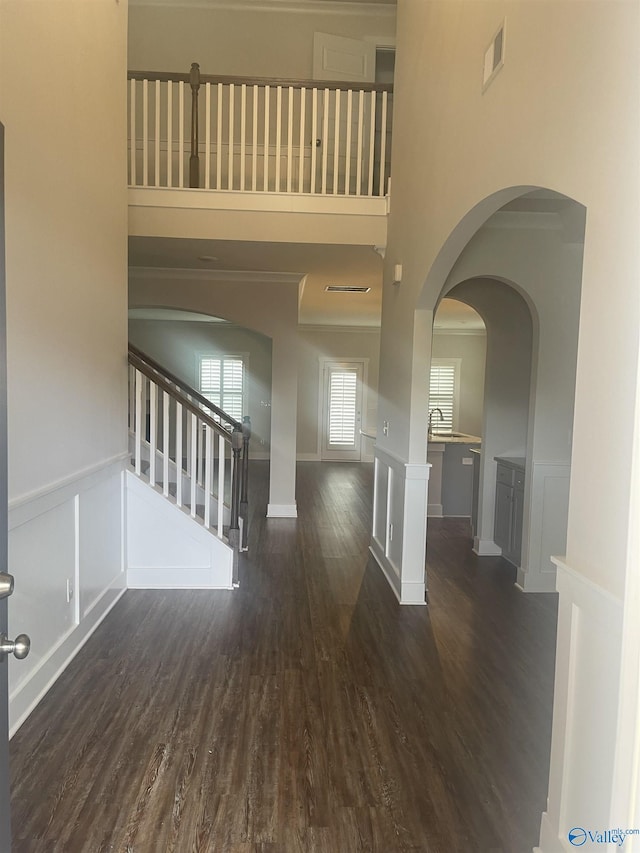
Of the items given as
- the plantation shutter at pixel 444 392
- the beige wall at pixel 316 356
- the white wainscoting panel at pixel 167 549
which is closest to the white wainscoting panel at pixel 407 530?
the white wainscoting panel at pixel 167 549

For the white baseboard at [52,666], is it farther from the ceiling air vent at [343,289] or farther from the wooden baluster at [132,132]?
the ceiling air vent at [343,289]

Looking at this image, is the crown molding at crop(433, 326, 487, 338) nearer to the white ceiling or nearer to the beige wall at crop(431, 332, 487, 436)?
the beige wall at crop(431, 332, 487, 436)

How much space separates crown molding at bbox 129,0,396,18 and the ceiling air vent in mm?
2863

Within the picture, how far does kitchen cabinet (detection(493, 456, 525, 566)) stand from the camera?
4801 mm

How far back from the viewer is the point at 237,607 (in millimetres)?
3934

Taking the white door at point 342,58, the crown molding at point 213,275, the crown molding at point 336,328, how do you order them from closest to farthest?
1. the white door at point 342,58
2. the crown molding at point 213,275
3. the crown molding at point 336,328

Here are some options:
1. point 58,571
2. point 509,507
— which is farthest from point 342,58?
point 58,571

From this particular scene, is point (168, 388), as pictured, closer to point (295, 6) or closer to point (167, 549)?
point (167, 549)

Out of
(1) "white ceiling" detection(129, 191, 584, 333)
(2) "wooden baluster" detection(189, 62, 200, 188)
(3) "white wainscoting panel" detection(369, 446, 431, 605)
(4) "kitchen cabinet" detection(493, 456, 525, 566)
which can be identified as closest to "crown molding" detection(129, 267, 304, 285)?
(1) "white ceiling" detection(129, 191, 584, 333)

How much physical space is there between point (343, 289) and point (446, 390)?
533cm

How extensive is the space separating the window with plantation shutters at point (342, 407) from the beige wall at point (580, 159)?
8608 millimetres

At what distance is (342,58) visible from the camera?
19.6 feet

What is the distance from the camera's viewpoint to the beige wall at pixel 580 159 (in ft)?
4.55

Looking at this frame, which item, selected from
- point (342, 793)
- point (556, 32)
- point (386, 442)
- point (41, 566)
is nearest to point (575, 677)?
point (342, 793)
